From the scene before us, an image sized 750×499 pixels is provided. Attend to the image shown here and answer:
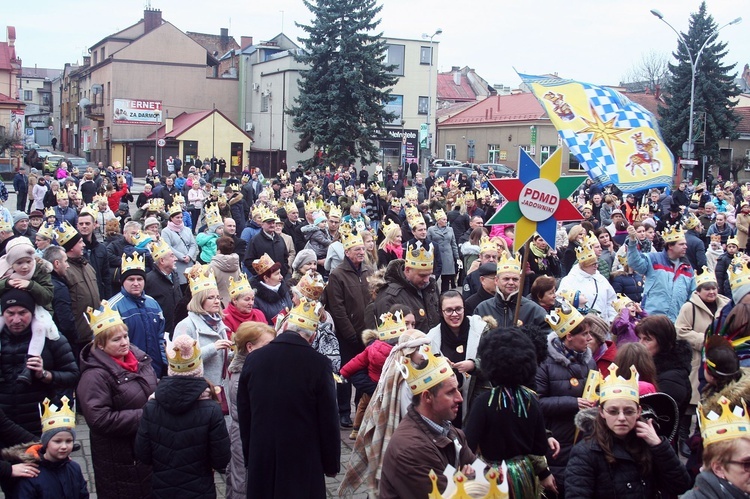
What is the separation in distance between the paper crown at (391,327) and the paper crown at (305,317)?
1.37 metres

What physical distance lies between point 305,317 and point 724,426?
234cm

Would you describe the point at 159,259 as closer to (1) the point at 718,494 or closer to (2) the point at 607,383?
(2) the point at 607,383

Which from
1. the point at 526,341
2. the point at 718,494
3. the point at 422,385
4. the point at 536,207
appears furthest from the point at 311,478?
the point at 536,207

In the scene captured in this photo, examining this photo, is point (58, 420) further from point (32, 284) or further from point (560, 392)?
point (560, 392)

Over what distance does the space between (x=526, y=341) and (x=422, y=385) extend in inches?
28.8

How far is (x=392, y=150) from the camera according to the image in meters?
57.4

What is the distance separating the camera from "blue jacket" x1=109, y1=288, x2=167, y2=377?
6895 millimetres

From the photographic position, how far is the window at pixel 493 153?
6159cm

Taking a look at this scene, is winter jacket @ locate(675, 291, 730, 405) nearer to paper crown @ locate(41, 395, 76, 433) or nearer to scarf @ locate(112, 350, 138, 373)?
scarf @ locate(112, 350, 138, 373)

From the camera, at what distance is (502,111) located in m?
62.8

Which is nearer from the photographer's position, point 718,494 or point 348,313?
point 718,494

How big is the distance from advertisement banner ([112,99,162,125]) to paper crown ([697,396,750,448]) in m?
59.1

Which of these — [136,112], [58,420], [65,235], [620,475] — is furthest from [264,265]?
[136,112]

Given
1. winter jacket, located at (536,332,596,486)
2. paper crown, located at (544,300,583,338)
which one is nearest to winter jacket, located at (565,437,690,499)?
winter jacket, located at (536,332,596,486)
